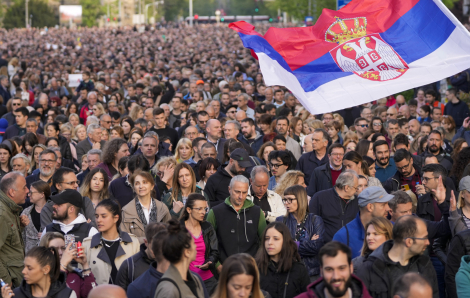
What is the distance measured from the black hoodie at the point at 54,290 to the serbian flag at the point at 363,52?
3577 mm

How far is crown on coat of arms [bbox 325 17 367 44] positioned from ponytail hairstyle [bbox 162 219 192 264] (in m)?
4.60

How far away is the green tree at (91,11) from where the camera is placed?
12405 centimetres

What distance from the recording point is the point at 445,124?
47.1 feet

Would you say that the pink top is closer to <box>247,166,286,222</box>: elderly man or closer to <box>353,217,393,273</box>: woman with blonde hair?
<box>247,166,286,222</box>: elderly man

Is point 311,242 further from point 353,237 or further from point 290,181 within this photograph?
point 290,181

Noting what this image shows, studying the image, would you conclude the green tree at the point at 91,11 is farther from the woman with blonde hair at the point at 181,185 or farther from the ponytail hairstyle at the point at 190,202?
the ponytail hairstyle at the point at 190,202

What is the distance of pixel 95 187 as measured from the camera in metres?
8.80

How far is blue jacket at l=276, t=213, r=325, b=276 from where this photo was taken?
7.21 m

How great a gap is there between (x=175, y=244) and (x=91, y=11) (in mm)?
126351

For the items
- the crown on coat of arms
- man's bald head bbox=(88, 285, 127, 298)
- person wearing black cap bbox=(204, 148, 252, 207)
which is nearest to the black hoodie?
man's bald head bbox=(88, 285, 127, 298)

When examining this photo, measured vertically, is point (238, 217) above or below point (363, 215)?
below

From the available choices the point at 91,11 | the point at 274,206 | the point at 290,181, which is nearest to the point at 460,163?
the point at 290,181

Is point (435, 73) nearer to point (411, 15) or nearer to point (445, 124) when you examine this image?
point (411, 15)

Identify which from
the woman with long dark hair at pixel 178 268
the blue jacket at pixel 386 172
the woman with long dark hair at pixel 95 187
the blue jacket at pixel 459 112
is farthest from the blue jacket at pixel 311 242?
the blue jacket at pixel 459 112
